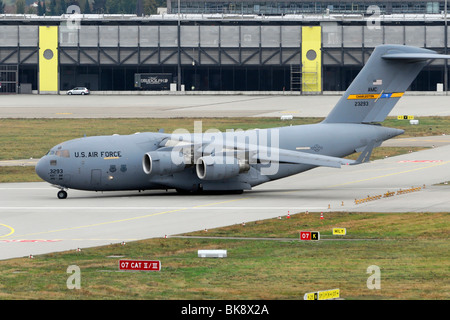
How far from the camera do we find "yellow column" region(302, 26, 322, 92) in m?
139

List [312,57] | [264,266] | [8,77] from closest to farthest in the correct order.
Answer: [264,266], [312,57], [8,77]

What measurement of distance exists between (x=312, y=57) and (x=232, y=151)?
3609 inches

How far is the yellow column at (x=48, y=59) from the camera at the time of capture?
5591 inches

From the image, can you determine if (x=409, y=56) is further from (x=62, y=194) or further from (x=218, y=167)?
(x=62, y=194)

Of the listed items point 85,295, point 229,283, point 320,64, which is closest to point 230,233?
point 229,283

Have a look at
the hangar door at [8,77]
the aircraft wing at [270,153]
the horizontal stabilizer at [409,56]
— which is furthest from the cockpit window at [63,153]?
the hangar door at [8,77]

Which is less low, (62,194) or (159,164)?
(159,164)

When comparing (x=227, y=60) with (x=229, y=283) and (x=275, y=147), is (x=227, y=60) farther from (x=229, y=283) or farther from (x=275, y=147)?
(x=229, y=283)

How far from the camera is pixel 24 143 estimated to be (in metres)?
76.2

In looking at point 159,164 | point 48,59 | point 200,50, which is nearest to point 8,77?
point 48,59

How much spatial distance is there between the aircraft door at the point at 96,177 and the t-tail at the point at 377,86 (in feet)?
45.1

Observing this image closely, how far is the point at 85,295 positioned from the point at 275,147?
2685 centimetres

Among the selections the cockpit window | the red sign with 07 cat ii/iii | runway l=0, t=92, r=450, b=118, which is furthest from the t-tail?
A: runway l=0, t=92, r=450, b=118

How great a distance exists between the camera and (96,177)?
4966 cm
